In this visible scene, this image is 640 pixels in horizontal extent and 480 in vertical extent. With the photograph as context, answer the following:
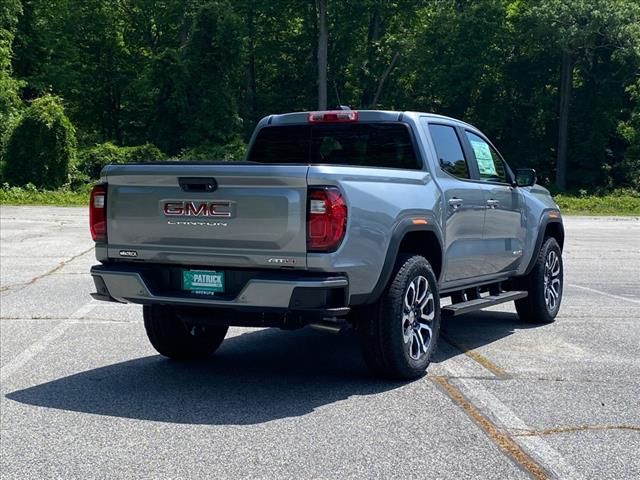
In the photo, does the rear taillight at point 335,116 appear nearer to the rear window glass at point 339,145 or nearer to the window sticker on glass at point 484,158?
the rear window glass at point 339,145

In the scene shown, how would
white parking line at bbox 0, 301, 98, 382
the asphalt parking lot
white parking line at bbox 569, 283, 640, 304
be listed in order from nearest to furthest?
the asphalt parking lot → white parking line at bbox 0, 301, 98, 382 → white parking line at bbox 569, 283, 640, 304

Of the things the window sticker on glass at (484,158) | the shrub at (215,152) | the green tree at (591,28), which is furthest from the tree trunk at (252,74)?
the window sticker on glass at (484,158)

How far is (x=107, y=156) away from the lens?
147 ft

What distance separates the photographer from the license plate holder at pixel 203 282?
594 cm

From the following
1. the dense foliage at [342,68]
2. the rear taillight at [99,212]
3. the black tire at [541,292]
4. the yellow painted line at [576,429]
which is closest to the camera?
the yellow painted line at [576,429]

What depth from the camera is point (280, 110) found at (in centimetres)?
5869

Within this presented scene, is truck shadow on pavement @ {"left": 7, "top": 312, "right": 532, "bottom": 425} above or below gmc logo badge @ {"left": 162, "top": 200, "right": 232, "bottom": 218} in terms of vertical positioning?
below

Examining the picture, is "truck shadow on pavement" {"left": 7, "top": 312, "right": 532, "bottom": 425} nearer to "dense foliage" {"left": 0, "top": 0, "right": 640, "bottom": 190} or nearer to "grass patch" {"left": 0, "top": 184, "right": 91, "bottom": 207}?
"grass patch" {"left": 0, "top": 184, "right": 91, "bottom": 207}

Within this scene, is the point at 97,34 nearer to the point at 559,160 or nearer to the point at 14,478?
the point at 559,160

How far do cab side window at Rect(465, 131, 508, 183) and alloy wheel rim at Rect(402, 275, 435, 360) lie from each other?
1.87m

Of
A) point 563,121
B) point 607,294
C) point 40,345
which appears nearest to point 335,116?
point 40,345

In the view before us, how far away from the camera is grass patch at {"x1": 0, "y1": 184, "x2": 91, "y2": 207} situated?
35.9 metres

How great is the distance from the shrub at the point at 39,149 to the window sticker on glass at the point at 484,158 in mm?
34316

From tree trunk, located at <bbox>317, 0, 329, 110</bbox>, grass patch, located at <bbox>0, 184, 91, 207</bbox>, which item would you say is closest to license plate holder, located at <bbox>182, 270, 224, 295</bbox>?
grass patch, located at <bbox>0, 184, 91, 207</bbox>
